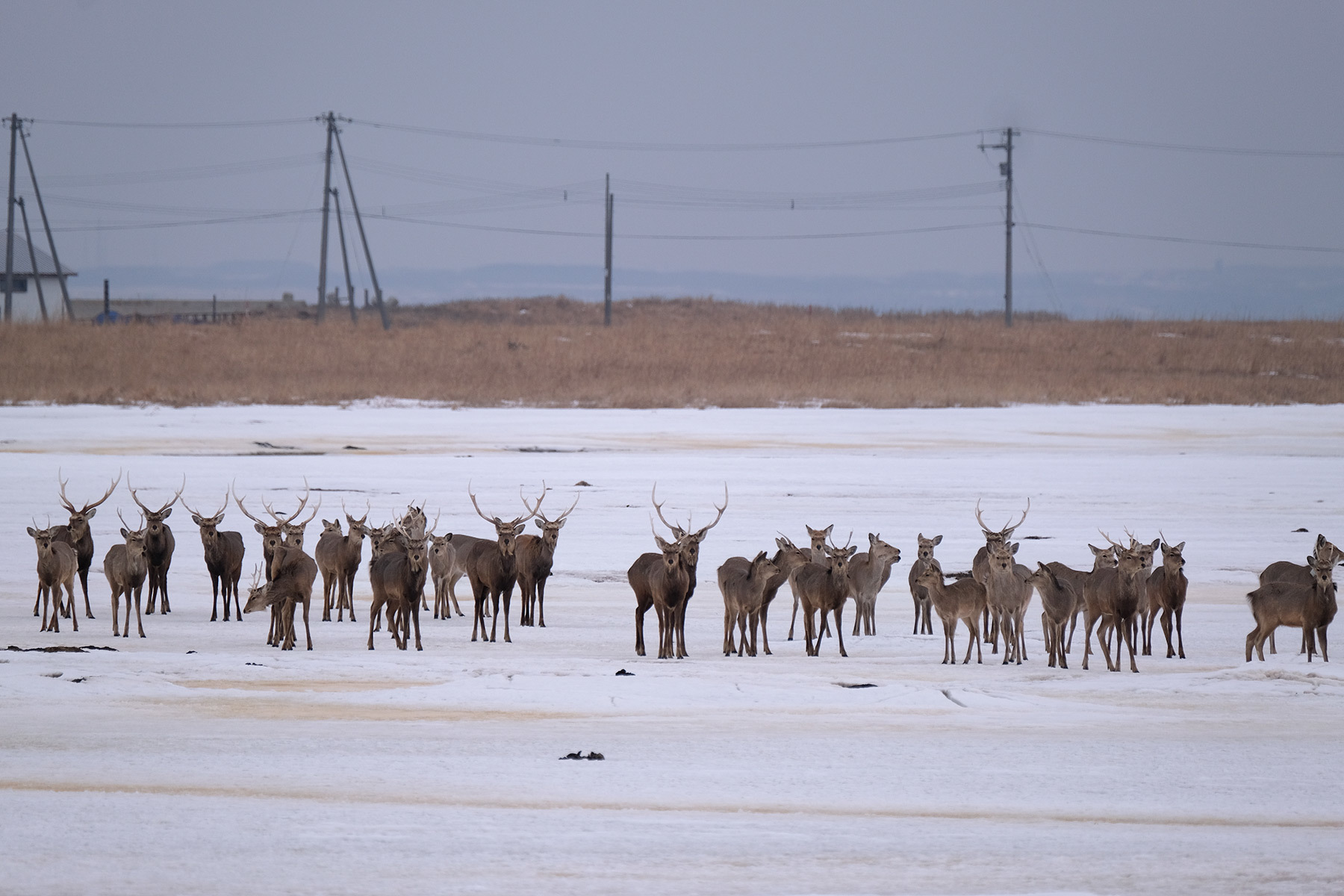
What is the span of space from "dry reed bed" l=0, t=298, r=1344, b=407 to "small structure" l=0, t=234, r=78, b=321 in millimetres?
27355

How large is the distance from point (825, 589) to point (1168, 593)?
254 cm

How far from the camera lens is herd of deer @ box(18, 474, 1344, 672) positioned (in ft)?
36.0

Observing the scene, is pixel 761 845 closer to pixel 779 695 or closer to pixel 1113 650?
pixel 779 695

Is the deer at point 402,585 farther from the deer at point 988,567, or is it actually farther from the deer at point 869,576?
the deer at point 988,567

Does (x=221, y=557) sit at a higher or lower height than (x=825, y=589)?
higher

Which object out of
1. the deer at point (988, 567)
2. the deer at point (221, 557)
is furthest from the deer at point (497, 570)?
the deer at point (988, 567)

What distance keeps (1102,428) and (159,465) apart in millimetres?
19306

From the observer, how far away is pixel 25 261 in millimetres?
81875

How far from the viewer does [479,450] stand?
27.8m

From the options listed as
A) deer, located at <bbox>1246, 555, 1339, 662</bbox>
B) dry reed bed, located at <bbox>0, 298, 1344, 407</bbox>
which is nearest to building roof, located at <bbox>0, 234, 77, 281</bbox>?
dry reed bed, located at <bbox>0, 298, 1344, 407</bbox>

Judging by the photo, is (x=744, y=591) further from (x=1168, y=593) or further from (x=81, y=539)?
(x=81, y=539)

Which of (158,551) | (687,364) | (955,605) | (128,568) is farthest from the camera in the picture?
(687,364)

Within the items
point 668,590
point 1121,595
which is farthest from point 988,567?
point 668,590

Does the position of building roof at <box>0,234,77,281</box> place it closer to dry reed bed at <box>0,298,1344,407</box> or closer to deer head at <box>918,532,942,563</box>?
dry reed bed at <box>0,298,1344,407</box>
